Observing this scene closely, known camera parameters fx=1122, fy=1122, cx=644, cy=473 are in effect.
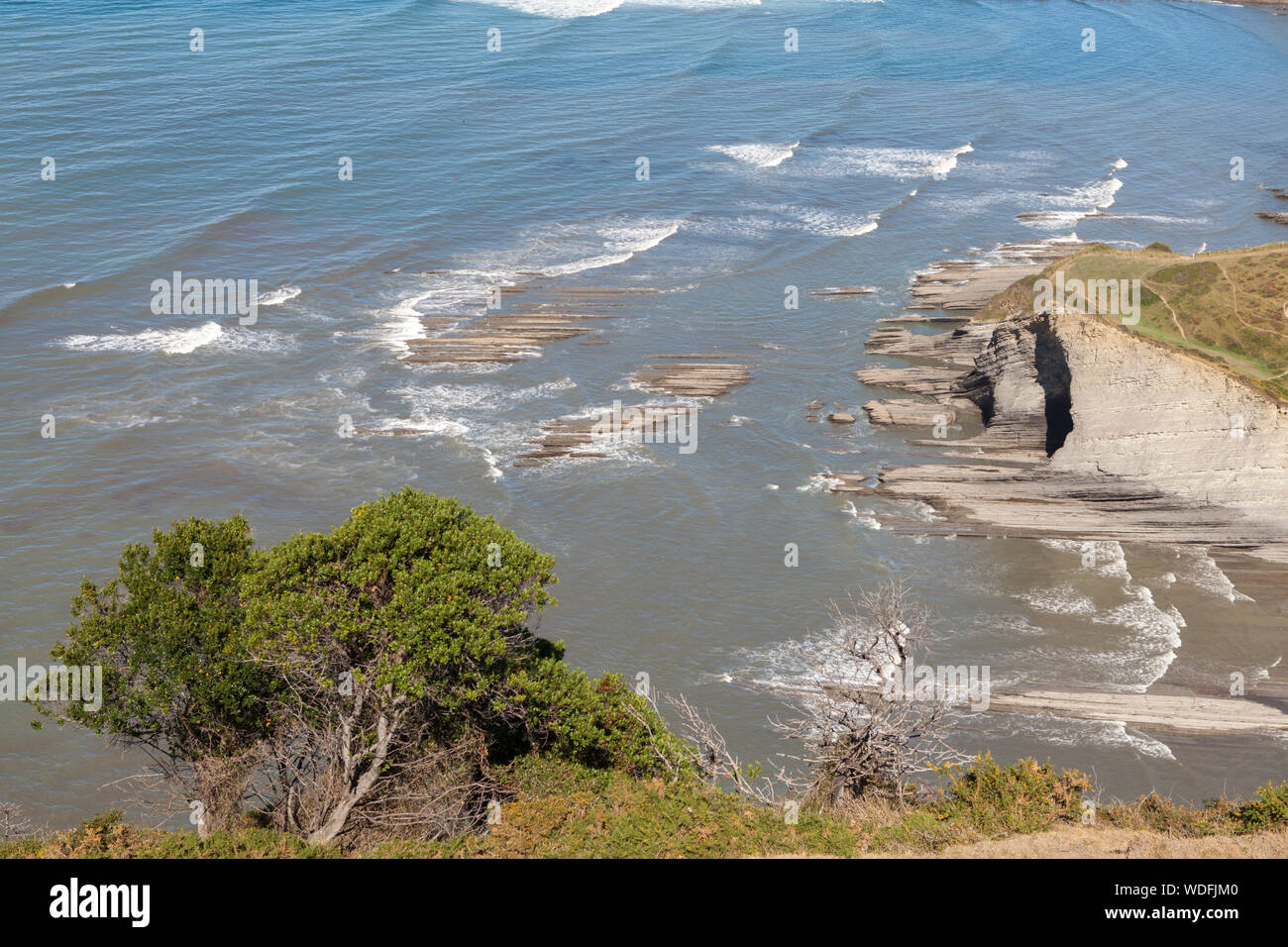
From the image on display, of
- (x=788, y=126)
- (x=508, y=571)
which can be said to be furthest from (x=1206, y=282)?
(x=788, y=126)

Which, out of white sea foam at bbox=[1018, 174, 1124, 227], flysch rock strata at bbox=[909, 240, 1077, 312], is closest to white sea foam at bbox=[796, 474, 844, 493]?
flysch rock strata at bbox=[909, 240, 1077, 312]

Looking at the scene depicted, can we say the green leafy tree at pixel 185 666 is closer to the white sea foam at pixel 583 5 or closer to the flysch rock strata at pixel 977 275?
the flysch rock strata at pixel 977 275

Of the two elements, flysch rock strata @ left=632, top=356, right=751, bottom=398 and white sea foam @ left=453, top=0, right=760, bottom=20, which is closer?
flysch rock strata @ left=632, top=356, right=751, bottom=398

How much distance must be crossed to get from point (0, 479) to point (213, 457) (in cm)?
726

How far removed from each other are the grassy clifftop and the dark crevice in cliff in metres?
1.54

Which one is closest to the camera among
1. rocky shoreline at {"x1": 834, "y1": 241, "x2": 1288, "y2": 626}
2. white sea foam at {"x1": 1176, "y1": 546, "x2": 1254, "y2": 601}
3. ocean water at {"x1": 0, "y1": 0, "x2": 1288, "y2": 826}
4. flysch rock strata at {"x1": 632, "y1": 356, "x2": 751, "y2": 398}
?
ocean water at {"x1": 0, "y1": 0, "x2": 1288, "y2": 826}

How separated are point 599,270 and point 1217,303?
31487mm

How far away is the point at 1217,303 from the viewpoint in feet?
129

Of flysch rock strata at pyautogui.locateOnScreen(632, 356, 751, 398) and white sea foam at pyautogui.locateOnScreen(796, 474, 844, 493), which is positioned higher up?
flysch rock strata at pyautogui.locateOnScreen(632, 356, 751, 398)

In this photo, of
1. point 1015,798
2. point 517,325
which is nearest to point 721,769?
point 1015,798

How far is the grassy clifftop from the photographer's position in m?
37.8

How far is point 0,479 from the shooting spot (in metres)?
40.5

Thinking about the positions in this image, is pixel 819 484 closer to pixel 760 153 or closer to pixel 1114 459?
pixel 1114 459

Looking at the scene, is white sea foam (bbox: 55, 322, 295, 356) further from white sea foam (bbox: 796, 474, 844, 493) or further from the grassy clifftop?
the grassy clifftop
